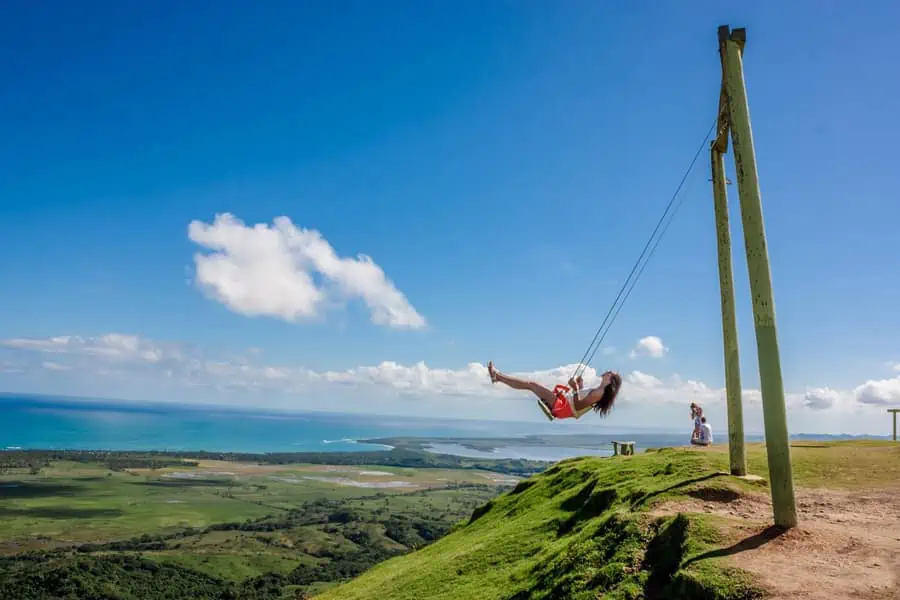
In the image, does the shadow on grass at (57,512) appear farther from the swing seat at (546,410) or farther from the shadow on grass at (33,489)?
the swing seat at (546,410)

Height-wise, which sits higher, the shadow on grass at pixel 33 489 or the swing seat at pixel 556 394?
the swing seat at pixel 556 394

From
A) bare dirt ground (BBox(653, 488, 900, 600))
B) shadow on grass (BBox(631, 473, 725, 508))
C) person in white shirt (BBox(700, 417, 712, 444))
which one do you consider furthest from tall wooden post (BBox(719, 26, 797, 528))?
person in white shirt (BBox(700, 417, 712, 444))

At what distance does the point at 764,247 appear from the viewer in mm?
10055

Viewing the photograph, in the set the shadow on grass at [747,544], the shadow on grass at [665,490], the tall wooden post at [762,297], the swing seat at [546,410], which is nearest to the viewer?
the shadow on grass at [747,544]

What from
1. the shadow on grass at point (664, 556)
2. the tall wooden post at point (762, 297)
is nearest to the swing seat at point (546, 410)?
the shadow on grass at point (664, 556)

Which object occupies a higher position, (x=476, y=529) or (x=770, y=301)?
(x=770, y=301)

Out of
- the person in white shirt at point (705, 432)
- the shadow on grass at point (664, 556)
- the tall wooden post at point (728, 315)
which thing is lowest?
the shadow on grass at point (664, 556)

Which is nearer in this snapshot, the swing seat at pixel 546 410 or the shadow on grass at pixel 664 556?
the shadow on grass at pixel 664 556

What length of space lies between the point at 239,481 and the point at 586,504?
205 meters

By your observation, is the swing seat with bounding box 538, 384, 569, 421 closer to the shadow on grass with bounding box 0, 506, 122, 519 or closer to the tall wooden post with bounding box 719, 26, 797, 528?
the tall wooden post with bounding box 719, 26, 797, 528

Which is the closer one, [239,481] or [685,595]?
[685,595]

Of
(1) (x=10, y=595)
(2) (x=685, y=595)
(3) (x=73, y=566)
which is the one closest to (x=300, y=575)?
(3) (x=73, y=566)

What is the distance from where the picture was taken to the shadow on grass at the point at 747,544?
27.6ft

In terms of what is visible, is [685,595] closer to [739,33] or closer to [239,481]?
[739,33]
